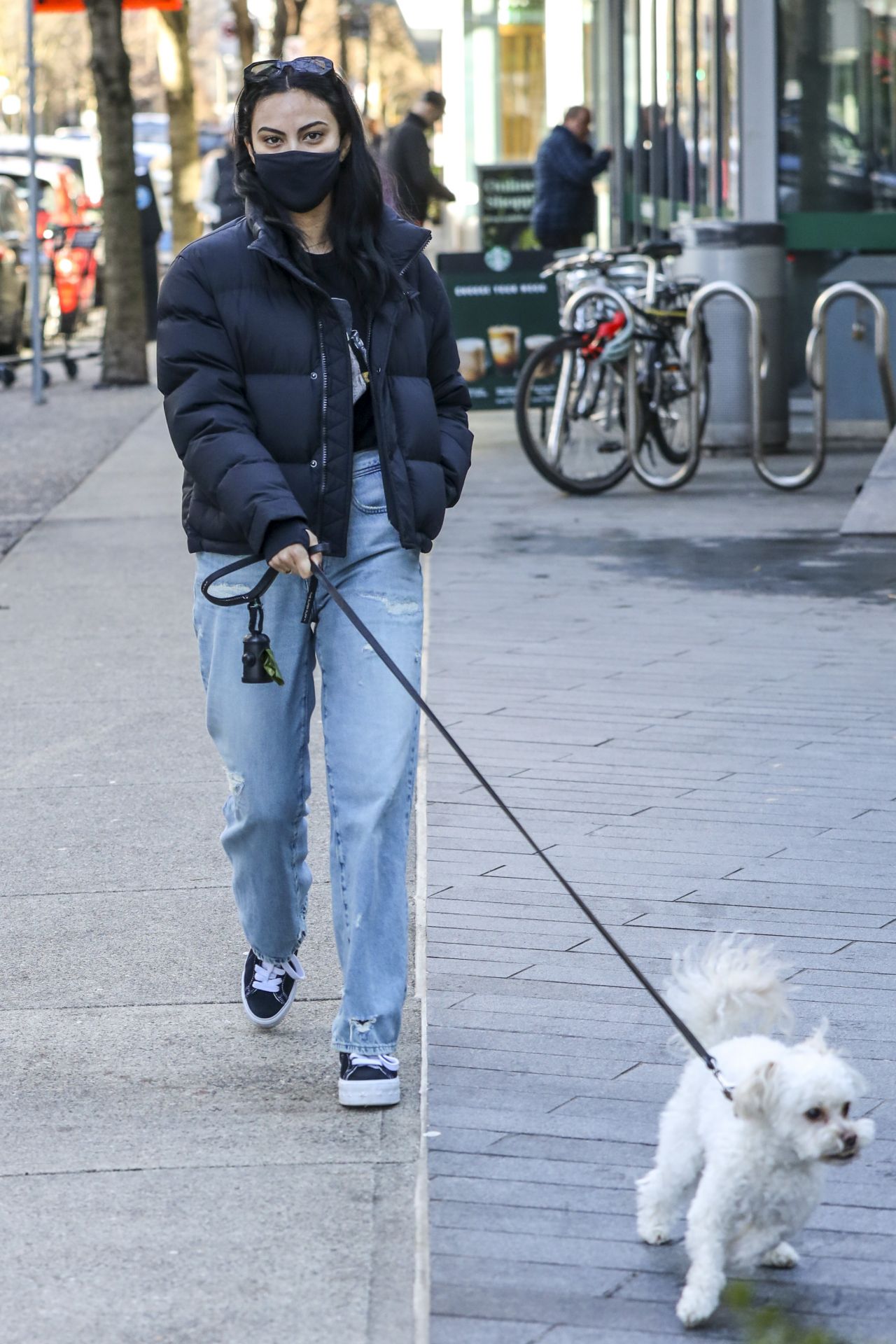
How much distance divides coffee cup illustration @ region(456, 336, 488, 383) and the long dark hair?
9750mm

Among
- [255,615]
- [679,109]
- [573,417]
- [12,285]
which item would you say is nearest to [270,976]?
[255,615]

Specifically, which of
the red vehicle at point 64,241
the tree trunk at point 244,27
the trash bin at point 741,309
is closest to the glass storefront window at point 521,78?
the tree trunk at point 244,27

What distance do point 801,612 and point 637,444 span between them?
317 cm

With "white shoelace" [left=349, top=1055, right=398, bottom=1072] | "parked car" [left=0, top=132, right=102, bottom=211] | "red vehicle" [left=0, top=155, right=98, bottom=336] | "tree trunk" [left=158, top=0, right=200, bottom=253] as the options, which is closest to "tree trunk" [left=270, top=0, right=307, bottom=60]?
"parked car" [left=0, top=132, right=102, bottom=211]

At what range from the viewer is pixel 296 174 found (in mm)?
3627

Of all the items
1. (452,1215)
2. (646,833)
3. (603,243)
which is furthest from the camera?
(603,243)

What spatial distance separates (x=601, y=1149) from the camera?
3531 mm

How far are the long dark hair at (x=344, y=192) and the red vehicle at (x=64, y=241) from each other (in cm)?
1653

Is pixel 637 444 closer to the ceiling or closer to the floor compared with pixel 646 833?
closer to the ceiling

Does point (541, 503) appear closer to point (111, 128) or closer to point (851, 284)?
point (851, 284)

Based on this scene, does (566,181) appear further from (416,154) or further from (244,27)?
(244,27)

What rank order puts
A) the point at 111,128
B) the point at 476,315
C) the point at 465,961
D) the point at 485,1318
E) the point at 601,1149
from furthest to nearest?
the point at 111,128 < the point at 476,315 < the point at 465,961 < the point at 601,1149 < the point at 485,1318

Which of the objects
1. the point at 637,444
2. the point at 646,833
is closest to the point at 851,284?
the point at 637,444

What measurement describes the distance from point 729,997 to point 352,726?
940mm
